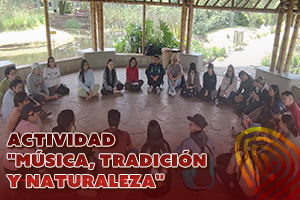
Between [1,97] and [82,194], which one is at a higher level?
[1,97]

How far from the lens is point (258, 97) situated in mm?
5211

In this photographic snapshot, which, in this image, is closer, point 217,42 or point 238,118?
point 238,118

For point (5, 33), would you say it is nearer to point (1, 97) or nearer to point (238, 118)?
point (1, 97)

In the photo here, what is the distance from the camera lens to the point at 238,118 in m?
5.38

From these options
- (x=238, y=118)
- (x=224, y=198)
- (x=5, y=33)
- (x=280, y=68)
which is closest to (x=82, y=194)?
(x=224, y=198)

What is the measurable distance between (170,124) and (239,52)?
11.5 m

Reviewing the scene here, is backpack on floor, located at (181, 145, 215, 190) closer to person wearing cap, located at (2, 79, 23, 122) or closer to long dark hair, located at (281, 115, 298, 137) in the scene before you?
long dark hair, located at (281, 115, 298, 137)

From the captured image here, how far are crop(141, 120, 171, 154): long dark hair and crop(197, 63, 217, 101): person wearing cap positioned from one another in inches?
140

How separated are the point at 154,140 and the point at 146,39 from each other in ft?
25.6

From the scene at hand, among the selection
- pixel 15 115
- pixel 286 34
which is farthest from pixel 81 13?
pixel 15 115

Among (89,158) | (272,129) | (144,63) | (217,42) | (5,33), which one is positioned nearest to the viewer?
(89,158)

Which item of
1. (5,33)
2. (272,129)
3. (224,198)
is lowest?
(224,198)

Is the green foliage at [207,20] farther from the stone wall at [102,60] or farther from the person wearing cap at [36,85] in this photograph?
the person wearing cap at [36,85]

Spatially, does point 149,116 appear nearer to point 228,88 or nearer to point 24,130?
point 228,88
